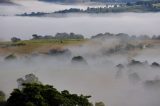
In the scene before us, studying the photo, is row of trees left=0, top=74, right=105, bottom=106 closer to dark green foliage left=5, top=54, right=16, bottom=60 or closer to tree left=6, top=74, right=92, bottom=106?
tree left=6, top=74, right=92, bottom=106

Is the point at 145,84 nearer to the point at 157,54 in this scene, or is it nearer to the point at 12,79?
the point at 12,79

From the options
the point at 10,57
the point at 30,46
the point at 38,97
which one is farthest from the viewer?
the point at 30,46

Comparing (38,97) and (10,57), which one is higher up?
(38,97)

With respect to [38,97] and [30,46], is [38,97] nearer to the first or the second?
[38,97]

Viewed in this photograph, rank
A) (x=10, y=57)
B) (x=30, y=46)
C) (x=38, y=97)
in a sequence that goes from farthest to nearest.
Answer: (x=30, y=46) < (x=10, y=57) < (x=38, y=97)

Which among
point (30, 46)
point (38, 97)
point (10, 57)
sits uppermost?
point (38, 97)

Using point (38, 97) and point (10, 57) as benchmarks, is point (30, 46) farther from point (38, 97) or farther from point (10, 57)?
point (38, 97)

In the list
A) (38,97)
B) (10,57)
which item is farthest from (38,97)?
(10,57)

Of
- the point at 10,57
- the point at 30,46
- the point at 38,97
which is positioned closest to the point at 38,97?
the point at 38,97

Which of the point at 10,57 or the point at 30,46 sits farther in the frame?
the point at 30,46

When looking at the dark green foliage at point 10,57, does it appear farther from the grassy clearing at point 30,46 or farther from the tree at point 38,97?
the tree at point 38,97

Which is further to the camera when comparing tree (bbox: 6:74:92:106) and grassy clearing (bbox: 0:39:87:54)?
grassy clearing (bbox: 0:39:87:54)

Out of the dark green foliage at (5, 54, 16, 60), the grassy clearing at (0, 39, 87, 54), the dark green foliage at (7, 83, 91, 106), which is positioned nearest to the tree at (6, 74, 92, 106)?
the dark green foliage at (7, 83, 91, 106)
